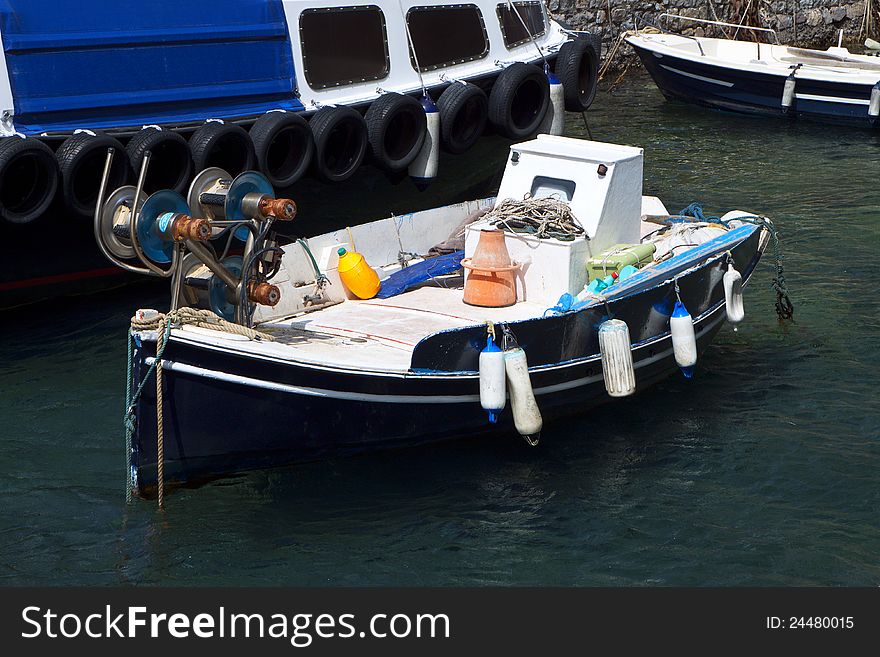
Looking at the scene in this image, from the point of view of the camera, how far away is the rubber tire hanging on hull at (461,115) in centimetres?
1294

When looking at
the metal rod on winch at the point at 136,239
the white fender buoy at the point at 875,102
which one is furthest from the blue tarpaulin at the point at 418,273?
the white fender buoy at the point at 875,102

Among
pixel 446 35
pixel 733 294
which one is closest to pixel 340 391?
pixel 733 294

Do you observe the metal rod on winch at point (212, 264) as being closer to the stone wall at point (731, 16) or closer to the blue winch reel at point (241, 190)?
the blue winch reel at point (241, 190)

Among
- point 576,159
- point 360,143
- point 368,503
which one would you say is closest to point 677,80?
point 360,143

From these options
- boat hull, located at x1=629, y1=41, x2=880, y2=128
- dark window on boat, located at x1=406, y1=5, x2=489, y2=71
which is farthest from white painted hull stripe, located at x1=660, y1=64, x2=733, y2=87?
dark window on boat, located at x1=406, y1=5, x2=489, y2=71

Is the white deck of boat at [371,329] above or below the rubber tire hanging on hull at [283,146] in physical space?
below

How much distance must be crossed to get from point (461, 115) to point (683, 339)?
5361 millimetres

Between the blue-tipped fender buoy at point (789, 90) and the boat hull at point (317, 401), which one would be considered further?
the blue-tipped fender buoy at point (789, 90)

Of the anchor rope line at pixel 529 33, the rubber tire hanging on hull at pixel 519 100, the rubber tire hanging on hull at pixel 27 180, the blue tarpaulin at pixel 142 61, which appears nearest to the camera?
the rubber tire hanging on hull at pixel 27 180

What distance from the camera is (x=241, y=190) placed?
811 cm

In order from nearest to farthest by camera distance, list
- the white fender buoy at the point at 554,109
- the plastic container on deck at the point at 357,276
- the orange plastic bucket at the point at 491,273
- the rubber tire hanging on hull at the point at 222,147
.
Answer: the orange plastic bucket at the point at 491,273, the plastic container on deck at the point at 357,276, the rubber tire hanging on hull at the point at 222,147, the white fender buoy at the point at 554,109

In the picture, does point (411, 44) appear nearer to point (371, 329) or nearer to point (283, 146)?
point (283, 146)

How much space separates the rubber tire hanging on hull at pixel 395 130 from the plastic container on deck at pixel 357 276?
2991 millimetres

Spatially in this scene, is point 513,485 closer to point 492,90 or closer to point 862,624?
point 862,624
